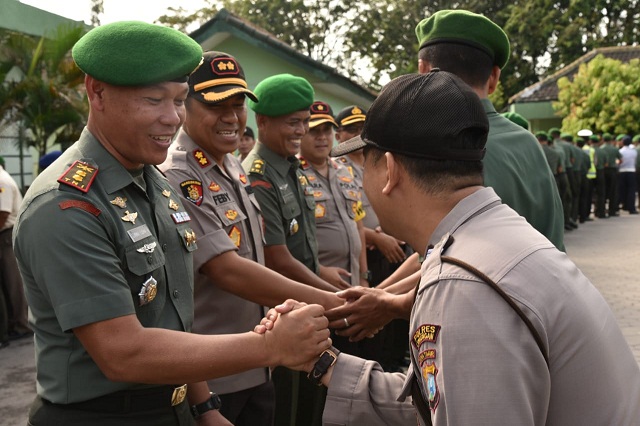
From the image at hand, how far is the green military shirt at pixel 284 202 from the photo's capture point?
453cm

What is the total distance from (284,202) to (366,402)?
2468 millimetres

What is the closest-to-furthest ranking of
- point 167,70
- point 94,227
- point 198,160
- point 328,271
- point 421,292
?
point 421,292, point 94,227, point 167,70, point 198,160, point 328,271

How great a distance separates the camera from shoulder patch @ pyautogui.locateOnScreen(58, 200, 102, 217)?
7.07 ft

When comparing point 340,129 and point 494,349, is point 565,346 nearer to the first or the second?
point 494,349

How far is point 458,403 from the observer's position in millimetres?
1562

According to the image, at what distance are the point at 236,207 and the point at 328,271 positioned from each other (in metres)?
1.54

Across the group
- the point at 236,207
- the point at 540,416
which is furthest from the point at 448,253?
the point at 236,207

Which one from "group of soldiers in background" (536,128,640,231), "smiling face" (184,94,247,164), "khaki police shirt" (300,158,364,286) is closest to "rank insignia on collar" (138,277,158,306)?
"smiling face" (184,94,247,164)

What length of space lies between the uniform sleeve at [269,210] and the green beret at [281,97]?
50 cm

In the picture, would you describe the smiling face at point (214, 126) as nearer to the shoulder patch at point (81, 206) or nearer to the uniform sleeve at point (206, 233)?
the uniform sleeve at point (206, 233)

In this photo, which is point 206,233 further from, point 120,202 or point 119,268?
point 119,268

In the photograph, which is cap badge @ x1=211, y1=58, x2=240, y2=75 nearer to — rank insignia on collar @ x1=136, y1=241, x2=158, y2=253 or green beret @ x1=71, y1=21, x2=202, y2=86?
green beret @ x1=71, y1=21, x2=202, y2=86

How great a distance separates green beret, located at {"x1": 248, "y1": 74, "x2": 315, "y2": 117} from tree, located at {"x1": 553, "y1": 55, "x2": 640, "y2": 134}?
26.1 meters

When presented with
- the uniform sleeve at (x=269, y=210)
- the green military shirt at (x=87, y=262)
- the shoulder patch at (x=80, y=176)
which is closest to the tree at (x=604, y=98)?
the uniform sleeve at (x=269, y=210)
